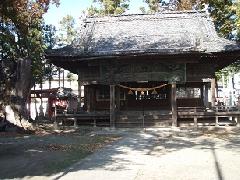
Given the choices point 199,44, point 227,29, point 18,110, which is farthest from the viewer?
point 227,29

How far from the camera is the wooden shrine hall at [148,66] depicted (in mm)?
26203

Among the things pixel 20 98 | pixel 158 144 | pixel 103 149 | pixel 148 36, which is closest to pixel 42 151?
pixel 103 149

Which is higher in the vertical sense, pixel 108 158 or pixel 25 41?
pixel 25 41

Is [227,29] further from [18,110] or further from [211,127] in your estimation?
[18,110]

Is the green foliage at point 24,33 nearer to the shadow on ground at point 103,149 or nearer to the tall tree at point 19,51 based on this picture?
the tall tree at point 19,51

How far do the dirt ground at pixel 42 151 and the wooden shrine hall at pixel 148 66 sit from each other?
4.54m

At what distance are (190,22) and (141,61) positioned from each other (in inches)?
245

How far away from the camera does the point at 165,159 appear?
14.3 m

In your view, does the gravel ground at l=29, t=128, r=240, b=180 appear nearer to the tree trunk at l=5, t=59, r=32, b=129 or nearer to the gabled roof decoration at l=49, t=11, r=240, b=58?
the gabled roof decoration at l=49, t=11, r=240, b=58

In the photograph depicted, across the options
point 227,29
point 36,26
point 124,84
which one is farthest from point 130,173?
point 36,26

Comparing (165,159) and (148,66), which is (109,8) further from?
(165,159)

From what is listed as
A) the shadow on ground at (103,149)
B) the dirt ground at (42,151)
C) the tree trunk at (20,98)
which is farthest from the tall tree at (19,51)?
the shadow on ground at (103,149)

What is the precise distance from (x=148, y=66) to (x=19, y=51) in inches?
762

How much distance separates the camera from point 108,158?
48.1 feet
